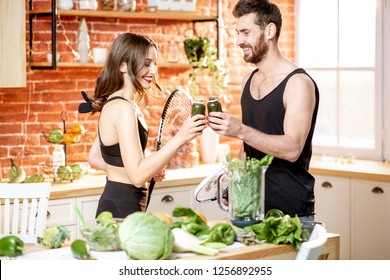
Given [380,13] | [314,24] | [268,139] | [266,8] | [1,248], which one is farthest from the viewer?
[314,24]

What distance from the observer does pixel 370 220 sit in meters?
4.60

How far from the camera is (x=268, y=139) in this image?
297 cm

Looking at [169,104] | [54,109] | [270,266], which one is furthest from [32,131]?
[270,266]

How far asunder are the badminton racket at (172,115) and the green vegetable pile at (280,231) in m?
0.69

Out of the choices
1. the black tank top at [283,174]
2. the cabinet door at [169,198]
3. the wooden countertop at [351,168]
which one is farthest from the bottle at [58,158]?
the black tank top at [283,174]

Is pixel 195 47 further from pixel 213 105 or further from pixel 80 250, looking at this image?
pixel 80 250

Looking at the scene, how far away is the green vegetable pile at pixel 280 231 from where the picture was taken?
249 centimetres

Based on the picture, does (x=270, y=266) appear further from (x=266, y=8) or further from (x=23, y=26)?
(x=23, y=26)

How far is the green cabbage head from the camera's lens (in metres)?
2.23

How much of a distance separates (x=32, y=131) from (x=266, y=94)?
1998 mm

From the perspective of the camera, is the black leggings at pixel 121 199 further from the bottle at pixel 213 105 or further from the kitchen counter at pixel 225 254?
the kitchen counter at pixel 225 254

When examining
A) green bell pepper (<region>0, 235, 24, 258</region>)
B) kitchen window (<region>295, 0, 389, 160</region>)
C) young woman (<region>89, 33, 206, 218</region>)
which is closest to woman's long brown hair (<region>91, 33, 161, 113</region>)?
young woman (<region>89, 33, 206, 218</region>)

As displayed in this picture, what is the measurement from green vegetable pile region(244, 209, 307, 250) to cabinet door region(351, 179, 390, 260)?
2114mm

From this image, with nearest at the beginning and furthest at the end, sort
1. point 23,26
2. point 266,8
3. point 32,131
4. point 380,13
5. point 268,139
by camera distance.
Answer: point 268,139 → point 266,8 → point 23,26 → point 32,131 → point 380,13
